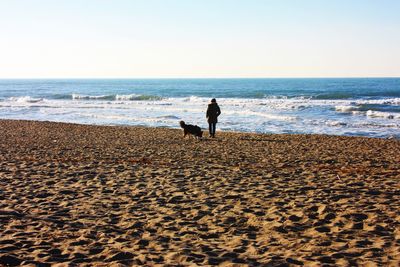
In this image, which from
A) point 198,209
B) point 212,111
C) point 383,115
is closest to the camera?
point 198,209

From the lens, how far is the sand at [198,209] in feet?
15.0

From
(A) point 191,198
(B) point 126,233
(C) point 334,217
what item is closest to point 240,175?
(A) point 191,198

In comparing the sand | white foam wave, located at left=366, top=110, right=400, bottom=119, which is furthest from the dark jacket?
white foam wave, located at left=366, top=110, right=400, bottom=119

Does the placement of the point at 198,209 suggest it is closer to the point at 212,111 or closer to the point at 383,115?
the point at 212,111

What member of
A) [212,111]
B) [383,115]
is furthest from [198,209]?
[383,115]

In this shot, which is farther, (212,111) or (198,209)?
(212,111)

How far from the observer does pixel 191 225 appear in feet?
Answer: 18.5

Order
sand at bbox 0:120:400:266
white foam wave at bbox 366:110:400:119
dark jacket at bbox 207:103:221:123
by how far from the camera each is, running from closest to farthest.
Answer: sand at bbox 0:120:400:266
dark jacket at bbox 207:103:221:123
white foam wave at bbox 366:110:400:119

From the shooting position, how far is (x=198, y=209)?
637 centimetres

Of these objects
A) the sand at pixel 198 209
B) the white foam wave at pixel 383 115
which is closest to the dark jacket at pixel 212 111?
the sand at pixel 198 209

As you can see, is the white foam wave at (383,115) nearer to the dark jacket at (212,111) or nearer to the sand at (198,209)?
the dark jacket at (212,111)

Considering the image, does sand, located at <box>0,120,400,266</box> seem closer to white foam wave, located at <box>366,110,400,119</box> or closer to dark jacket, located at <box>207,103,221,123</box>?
dark jacket, located at <box>207,103,221,123</box>

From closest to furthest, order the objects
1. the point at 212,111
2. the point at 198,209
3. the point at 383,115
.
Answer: the point at 198,209, the point at 212,111, the point at 383,115

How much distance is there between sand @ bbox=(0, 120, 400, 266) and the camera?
15.0ft
